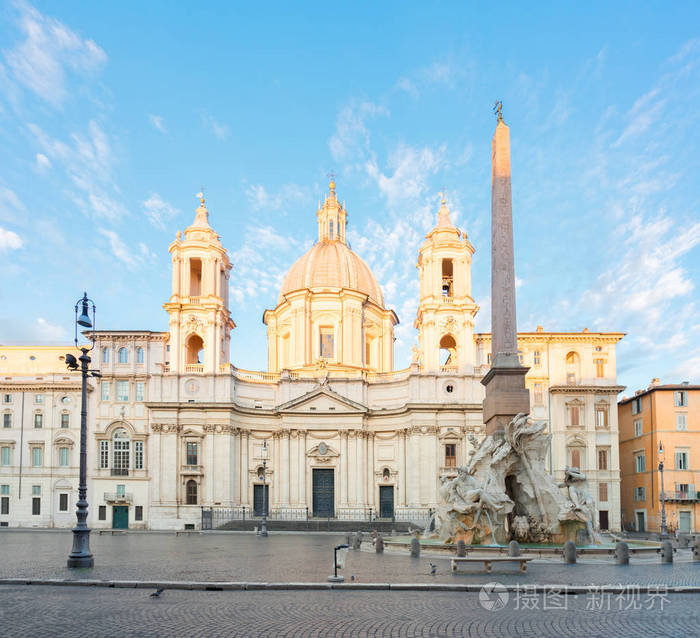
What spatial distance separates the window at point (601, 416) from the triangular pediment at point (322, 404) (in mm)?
18379

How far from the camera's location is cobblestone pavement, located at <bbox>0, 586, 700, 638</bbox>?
11.1 metres

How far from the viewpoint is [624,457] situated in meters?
61.9

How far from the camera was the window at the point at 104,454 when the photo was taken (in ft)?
188

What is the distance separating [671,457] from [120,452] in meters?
42.1

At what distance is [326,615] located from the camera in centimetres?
1258

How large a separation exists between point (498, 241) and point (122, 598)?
18555 millimetres

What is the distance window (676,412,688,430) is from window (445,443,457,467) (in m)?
16.7

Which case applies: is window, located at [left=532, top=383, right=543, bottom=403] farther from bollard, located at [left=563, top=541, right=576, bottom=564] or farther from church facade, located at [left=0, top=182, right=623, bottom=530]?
bollard, located at [left=563, top=541, right=576, bottom=564]

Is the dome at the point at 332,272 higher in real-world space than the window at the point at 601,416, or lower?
higher

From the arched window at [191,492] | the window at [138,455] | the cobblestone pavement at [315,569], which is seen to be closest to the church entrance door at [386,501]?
the arched window at [191,492]

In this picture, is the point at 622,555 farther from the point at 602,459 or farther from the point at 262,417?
the point at 262,417

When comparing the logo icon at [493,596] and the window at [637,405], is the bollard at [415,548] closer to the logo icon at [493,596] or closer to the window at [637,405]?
the logo icon at [493,596]

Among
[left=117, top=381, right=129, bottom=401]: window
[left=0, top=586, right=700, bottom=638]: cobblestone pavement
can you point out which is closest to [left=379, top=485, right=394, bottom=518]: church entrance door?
[left=117, top=381, right=129, bottom=401]: window

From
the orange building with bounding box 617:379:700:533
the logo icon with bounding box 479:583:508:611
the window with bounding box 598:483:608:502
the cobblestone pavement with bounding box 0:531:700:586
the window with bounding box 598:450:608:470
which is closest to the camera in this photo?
the logo icon with bounding box 479:583:508:611
